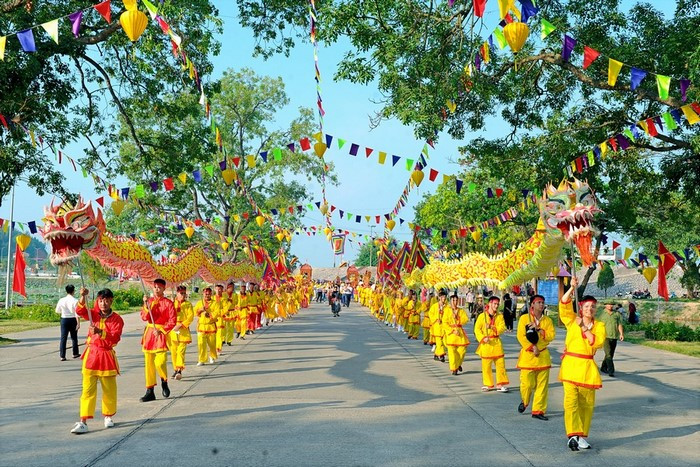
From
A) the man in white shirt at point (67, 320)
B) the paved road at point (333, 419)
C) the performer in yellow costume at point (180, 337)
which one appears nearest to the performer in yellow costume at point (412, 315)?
the paved road at point (333, 419)

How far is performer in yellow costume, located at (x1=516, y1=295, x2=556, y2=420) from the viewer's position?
8.41 m

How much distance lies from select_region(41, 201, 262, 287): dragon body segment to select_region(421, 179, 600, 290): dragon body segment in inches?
228

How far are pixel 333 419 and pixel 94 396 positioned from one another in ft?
8.51

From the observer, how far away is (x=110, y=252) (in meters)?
14.3

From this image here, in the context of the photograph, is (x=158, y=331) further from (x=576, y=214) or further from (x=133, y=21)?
(x=576, y=214)

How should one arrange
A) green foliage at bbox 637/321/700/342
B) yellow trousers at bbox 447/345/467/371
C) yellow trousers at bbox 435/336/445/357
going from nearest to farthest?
yellow trousers at bbox 447/345/467/371
yellow trousers at bbox 435/336/445/357
green foliage at bbox 637/321/700/342

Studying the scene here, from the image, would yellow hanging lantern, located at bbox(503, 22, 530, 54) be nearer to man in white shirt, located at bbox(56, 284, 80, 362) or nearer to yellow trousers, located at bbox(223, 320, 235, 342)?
man in white shirt, located at bbox(56, 284, 80, 362)

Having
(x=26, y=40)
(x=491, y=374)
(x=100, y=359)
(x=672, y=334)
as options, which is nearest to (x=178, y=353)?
(x=100, y=359)

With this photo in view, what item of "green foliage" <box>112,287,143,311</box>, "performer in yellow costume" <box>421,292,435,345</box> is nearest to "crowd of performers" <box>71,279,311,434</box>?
"performer in yellow costume" <box>421,292,435,345</box>

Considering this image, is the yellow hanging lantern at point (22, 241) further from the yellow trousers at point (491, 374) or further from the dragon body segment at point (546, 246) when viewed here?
the dragon body segment at point (546, 246)

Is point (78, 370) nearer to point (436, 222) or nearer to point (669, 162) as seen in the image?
point (669, 162)

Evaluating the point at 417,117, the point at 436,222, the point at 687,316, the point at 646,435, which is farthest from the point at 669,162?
the point at 436,222

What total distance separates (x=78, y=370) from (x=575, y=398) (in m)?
9.06

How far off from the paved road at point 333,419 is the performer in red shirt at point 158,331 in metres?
0.47
